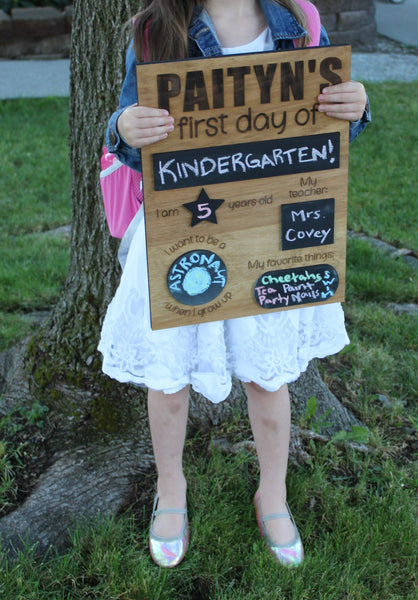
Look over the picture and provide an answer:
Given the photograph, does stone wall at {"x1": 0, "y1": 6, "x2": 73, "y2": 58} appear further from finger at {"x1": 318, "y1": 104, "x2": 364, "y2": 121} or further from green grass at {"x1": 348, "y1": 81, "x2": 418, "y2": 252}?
finger at {"x1": 318, "y1": 104, "x2": 364, "y2": 121}

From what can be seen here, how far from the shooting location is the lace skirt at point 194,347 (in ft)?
6.07

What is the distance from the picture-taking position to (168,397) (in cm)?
195

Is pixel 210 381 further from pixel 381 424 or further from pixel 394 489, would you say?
pixel 381 424

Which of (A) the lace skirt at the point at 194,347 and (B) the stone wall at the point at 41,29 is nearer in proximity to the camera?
(A) the lace skirt at the point at 194,347

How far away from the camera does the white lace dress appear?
185cm

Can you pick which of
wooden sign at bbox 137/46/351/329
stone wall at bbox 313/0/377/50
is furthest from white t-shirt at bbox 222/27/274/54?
stone wall at bbox 313/0/377/50

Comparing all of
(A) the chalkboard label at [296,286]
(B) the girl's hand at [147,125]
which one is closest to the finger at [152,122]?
(B) the girl's hand at [147,125]

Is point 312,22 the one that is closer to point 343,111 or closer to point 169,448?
point 343,111

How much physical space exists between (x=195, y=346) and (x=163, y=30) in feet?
2.80

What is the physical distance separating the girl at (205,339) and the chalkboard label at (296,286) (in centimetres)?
9

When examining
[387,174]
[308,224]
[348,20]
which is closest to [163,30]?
[308,224]

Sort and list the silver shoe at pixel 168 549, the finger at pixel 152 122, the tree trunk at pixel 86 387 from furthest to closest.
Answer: the tree trunk at pixel 86 387 < the silver shoe at pixel 168 549 < the finger at pixel 152 122

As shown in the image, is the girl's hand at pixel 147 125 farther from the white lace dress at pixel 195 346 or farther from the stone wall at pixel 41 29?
the stone wall at pixel 41 29

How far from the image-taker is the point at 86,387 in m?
2.46
